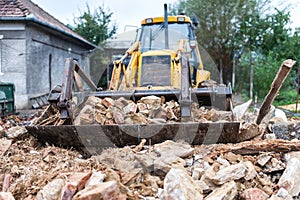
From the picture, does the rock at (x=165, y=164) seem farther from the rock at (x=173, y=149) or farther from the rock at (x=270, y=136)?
the rock at (x=270, y=136)

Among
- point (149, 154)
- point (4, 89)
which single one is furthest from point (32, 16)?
point (149, 154)

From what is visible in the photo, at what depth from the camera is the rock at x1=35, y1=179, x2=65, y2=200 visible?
278 cm

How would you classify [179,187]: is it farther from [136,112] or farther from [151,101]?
[151,101]

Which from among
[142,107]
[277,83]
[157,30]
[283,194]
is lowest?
[283,194]

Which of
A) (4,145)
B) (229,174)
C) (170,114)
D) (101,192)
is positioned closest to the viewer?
(101,192)

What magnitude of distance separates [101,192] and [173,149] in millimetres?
1159

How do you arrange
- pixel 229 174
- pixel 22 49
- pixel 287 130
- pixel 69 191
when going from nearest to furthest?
1. pixel 69 191
2. pixel 229 174
3. pixel 287 130
4. pixel 22 49

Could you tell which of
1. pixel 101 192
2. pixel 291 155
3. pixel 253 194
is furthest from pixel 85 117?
pixel 291 155

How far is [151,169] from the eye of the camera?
3.24 m

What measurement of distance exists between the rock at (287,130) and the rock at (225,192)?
2.01 m

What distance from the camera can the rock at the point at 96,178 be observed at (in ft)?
9.18

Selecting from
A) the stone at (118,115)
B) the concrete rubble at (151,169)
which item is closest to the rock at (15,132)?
the concrete rubble at (151,169)

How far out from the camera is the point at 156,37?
687 centimetres

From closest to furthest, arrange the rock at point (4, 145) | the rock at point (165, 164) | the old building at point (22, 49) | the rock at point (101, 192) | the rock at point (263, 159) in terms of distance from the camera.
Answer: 1. the rock at point (101, 192)
2. the rock at point (165, 164)
3. the rock at point (263, 159)
4. the rock at point (4, 145)
5. the old building at point (22, 49)
